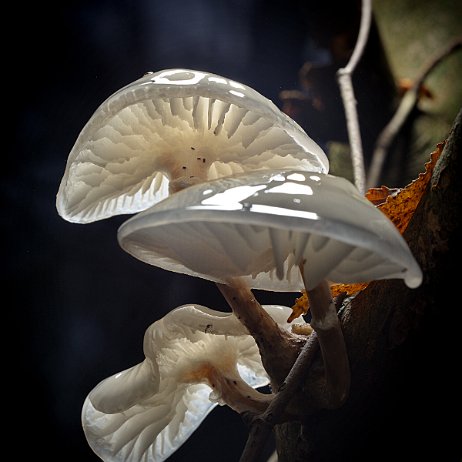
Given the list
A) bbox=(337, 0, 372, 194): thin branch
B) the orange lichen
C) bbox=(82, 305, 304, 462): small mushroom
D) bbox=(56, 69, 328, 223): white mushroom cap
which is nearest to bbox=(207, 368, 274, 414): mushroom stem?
bbox=(82, 305, 304, 462): small mushroom

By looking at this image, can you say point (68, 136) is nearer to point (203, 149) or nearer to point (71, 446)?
point (203, 149)

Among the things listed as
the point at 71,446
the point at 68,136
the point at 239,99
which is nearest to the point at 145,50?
the point at 68,136

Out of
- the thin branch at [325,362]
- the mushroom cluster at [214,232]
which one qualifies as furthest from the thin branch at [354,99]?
the thin branch at [325,362]

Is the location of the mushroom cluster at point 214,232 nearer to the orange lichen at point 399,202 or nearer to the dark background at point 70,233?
the orange lichen at point 399,202

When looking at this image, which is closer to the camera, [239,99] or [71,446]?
[239,99]

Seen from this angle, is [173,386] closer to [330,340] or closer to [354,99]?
[330,340]

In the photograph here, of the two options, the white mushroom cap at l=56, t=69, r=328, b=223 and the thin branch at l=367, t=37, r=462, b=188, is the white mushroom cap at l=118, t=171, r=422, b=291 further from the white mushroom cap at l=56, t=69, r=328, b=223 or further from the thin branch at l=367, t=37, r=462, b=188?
the thin branch at l=367, t=37, r=462, b=188
